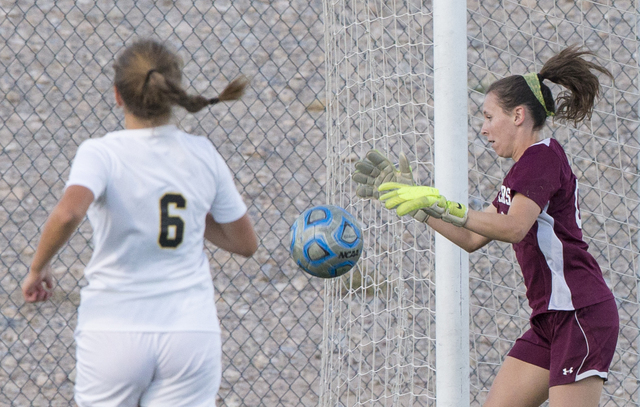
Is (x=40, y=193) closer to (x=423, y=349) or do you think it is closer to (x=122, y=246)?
(x=423, y=349)

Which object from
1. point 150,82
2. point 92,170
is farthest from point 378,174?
point 92,170

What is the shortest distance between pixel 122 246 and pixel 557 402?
1.68m

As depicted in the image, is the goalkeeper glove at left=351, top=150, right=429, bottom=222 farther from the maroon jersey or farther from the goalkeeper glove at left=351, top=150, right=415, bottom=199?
the maroon jersey

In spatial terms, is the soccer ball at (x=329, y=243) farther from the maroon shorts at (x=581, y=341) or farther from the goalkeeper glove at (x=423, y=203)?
the maroon shorts at (x=581, y=341)

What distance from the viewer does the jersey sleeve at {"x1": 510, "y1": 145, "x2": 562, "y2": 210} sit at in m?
2.71

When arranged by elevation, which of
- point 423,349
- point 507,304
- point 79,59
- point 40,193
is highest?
point 79,59

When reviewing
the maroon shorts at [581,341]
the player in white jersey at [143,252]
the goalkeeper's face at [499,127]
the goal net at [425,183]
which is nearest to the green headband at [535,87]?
the goalkeeper's face at [499,127]

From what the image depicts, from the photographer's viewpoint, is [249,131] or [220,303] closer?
[220,303]

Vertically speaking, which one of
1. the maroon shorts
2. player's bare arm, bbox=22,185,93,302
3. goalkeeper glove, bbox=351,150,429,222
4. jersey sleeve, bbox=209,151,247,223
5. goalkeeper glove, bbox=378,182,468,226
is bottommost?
the maroon shorts

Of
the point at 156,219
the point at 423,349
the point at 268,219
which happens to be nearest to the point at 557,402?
the point at 156,219

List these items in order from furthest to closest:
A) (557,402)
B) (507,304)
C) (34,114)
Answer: (34,114) → (507,304) → (557,402)

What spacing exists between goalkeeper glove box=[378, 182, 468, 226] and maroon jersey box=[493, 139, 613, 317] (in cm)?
22

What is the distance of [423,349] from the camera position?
6.18 m

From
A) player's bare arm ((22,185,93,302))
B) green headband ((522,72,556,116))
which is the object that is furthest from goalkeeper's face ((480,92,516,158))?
player's bare arm ((22,185,93,302))
